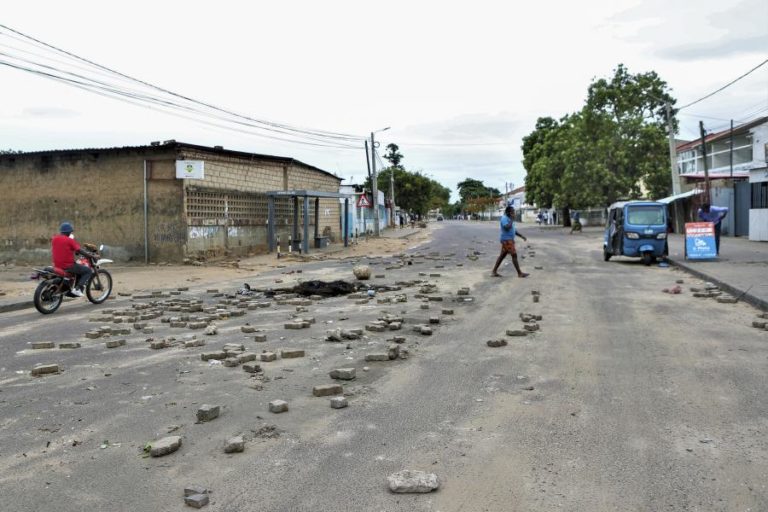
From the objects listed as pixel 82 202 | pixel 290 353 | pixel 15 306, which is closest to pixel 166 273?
pixel 82 202

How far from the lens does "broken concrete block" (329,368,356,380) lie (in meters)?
5.62

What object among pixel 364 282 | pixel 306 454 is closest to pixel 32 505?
pixel 306 454

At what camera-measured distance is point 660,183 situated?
128ft

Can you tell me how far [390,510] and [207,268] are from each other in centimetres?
1723

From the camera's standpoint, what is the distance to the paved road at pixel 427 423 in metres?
3.30

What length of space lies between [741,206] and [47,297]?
95.9 ft

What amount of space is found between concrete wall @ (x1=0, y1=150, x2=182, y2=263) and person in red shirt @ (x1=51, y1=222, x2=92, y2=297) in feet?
30.8

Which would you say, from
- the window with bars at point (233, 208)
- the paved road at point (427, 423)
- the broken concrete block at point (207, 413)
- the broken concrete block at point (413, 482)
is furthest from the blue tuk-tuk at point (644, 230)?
the broken concrete block at point (413, 482)

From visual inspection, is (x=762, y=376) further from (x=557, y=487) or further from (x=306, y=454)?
(x=306, y=454)

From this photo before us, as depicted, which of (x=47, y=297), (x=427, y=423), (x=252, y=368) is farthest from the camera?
(x=47, y=297)

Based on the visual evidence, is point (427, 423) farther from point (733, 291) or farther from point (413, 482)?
point (733, 291)

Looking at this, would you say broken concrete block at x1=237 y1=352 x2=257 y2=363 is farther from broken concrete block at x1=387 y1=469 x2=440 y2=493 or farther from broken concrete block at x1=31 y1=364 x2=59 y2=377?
broken concrete block at x1=387 y1=469 x2=440 y2=493

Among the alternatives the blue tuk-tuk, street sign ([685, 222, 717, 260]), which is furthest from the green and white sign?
street sign ([685, 222, 717, 260])

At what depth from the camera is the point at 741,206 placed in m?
28.4
